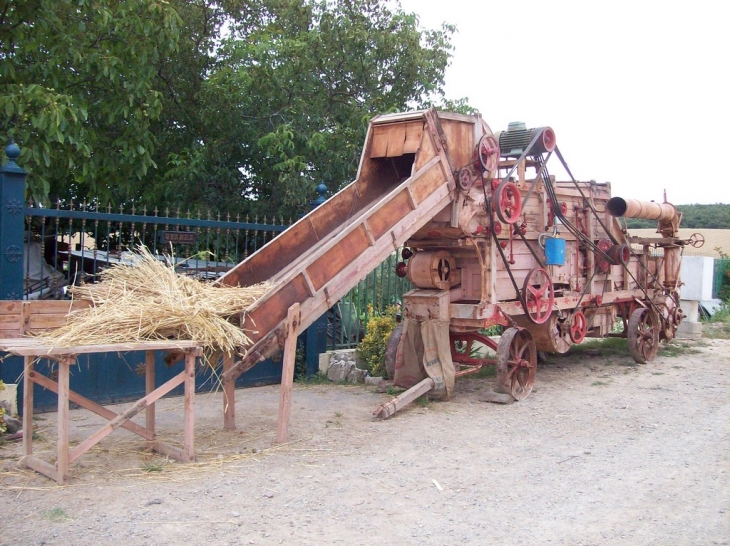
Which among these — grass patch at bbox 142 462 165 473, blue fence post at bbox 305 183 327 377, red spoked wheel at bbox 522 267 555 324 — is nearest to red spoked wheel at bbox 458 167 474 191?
red spoked wheel at bbox 522 267 555 324

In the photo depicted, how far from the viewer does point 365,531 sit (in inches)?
184

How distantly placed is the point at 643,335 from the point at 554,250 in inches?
124

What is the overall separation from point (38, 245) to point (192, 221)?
1.84m

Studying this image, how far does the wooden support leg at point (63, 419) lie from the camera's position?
5234mm

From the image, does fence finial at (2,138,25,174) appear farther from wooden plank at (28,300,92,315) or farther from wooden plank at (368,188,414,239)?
wooden plank at (368,188,414,239)

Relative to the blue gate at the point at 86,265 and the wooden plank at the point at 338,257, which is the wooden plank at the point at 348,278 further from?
the blue gate at the point at 86,265

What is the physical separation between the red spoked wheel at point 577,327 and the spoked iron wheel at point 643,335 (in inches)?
51.7

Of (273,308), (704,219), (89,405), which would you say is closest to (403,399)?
(273,308)

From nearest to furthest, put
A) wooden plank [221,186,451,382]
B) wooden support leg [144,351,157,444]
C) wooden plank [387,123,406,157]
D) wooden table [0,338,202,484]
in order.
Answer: wooden table [0,338,202,484]
wooden plank [221,186,451,382]
wooden support leg [144,351,157,444]
wooden plank [387,123,406,157]

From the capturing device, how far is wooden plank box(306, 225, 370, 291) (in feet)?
21.6

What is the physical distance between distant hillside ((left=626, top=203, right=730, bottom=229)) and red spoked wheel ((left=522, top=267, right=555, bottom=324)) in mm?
40622

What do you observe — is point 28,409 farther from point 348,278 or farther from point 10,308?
point 348,278

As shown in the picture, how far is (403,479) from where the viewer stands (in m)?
5.77

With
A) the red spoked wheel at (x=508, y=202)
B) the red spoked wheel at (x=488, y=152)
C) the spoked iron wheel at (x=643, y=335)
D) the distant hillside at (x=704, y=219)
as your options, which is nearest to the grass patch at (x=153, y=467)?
the red spoked wheel at (x=508, y=202)
